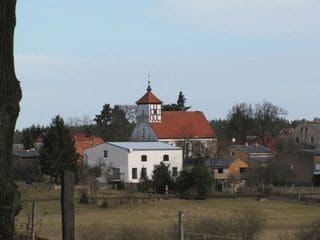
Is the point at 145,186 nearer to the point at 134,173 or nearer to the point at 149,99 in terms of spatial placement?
the point at 134,173

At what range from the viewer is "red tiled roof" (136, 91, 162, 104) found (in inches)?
5472

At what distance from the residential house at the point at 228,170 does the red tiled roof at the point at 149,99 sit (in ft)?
103

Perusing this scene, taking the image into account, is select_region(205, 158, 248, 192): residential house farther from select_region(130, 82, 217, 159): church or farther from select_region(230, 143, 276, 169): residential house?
select_region(130, 82, 217, 159): church

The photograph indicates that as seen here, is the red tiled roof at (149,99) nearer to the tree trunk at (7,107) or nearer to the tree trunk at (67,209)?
the tree trunk at (67,209)

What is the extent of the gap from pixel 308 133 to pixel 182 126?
27.3m

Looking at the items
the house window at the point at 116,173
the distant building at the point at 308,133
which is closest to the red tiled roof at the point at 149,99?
the distant building at the point at 308,133

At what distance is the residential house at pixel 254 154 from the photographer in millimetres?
107950

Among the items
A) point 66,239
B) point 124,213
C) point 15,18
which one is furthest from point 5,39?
point 124,213

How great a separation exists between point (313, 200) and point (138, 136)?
6644 cm

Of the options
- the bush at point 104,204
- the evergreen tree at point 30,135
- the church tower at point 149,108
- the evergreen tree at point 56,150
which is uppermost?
the church tower at point 149,108

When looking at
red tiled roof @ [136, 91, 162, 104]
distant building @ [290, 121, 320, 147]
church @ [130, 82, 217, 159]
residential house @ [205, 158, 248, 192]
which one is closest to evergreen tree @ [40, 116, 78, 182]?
residential house @ [205, 158, 248, 192]

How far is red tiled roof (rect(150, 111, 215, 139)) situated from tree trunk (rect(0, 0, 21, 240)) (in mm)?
123284

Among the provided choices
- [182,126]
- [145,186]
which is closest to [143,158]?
[145,186]

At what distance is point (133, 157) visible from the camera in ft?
347
